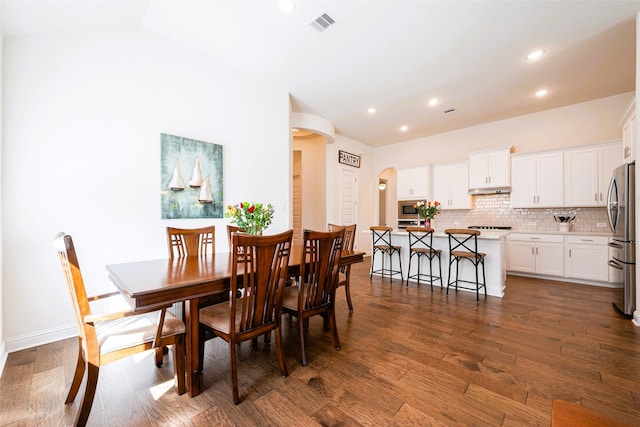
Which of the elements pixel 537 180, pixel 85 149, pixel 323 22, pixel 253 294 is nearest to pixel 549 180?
pixel 537 180

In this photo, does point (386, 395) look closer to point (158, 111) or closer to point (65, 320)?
point (65, 320)

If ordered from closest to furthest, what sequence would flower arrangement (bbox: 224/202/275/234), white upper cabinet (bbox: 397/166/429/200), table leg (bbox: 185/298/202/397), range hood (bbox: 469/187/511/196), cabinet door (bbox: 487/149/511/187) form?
table leg (bbox: 185/298/202/397)
flower arrangement (bbox: 224/202/275/234)
cabinet door (bbox: 487/149/511/187)
range hood (bbox: 469/187/511/196)
white upper cabinet (bbox: 397/166/429/200)

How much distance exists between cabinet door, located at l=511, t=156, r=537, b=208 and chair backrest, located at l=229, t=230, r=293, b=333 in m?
5.31

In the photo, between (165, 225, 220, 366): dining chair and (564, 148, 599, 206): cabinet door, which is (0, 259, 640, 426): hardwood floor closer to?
(165, 225, 220, 366): dining chair

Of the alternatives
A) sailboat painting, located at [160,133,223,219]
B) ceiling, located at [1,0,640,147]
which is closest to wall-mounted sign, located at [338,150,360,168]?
ceiling, located at [1,0,640,147]

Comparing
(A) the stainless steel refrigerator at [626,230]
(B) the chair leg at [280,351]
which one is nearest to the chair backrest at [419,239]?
(A) the stainless steel refrigerator at [626,230]

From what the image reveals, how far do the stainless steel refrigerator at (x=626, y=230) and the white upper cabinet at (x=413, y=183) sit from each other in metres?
3.38

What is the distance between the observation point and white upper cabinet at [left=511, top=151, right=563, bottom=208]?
472 centimetres

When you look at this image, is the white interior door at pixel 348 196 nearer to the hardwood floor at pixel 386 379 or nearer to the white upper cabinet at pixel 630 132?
the hardwood floor at pixel 386 379

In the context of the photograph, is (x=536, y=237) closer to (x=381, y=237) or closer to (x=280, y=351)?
(x=381, y=237)

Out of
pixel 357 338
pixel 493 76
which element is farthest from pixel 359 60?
pixel 357 338

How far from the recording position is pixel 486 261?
12.6ft

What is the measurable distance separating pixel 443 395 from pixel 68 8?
424 centimetres

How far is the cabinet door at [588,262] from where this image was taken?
415 cm
